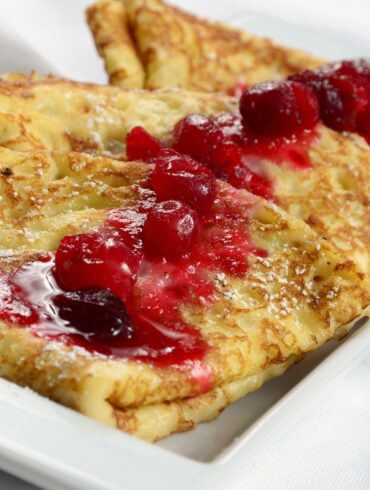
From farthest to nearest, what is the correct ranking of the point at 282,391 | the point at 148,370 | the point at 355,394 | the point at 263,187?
the point at 263,187 < the point at 355,394 < the point at 282,391 < the point at 148,370

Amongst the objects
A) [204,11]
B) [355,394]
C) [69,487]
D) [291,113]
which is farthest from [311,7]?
[69,487]

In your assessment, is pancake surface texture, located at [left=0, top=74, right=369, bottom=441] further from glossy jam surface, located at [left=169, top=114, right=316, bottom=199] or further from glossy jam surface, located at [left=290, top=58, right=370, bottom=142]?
glossy jam surface, located at [left=290, top=58, right=370, bottom=142]

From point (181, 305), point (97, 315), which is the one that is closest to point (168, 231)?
point (181, 305)

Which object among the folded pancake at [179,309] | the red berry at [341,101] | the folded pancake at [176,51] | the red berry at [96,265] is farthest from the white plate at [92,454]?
the folded pancake at [176,51]

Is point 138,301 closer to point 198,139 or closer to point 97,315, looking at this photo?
point 97,315

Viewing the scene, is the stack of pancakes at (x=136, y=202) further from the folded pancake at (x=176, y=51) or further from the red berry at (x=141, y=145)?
the folded pancake at (x=176, y=51)

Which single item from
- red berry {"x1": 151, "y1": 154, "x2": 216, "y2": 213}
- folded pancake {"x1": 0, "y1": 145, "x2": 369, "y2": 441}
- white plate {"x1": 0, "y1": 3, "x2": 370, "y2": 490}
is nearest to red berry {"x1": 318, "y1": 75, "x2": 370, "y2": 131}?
folded pancake {"x1": 0, "y1": 145, "x2": 369, "y2": 441}

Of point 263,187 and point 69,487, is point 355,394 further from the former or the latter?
point 69,487

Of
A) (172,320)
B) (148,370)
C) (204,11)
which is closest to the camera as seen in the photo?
(148,370)
